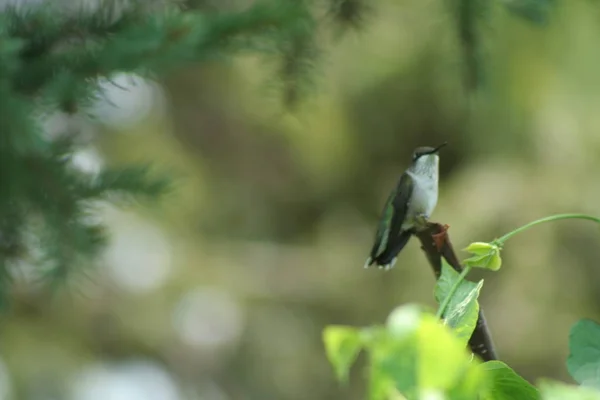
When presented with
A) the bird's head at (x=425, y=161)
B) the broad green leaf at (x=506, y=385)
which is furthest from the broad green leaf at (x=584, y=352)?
the bird's head at (x=425, y=161)

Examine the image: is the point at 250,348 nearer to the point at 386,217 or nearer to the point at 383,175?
the point at 383,175

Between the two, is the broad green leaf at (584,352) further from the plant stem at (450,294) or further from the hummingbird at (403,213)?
the hummingbird at (403,213)

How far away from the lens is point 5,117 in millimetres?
490

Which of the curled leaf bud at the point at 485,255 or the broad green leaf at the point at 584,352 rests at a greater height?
the curled leaf bud at the point at 485,255

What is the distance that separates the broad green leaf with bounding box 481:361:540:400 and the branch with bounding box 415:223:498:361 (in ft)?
0.15

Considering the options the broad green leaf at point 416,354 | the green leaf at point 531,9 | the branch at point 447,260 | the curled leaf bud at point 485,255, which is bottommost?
the branch at point 447,260

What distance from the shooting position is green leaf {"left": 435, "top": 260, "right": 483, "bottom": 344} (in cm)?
27

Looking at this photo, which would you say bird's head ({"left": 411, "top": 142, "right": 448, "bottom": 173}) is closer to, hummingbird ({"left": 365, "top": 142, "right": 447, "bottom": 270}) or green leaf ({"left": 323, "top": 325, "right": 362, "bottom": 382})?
hummingbird ({"left": 365, "top": 142, "right": 447, "bottom": 270})

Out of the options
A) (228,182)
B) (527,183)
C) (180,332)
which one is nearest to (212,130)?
(228,182)

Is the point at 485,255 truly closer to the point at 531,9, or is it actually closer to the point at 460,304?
the point at 460,304

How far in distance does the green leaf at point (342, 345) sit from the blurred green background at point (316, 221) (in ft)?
3.61

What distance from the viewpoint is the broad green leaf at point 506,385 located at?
277 mm

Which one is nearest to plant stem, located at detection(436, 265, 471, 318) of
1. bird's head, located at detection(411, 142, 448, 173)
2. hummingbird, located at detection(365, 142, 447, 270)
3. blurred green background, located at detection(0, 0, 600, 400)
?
hummingbird, located at detection(365, 142, 447, 270)

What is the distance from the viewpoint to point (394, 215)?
1.84 ft
